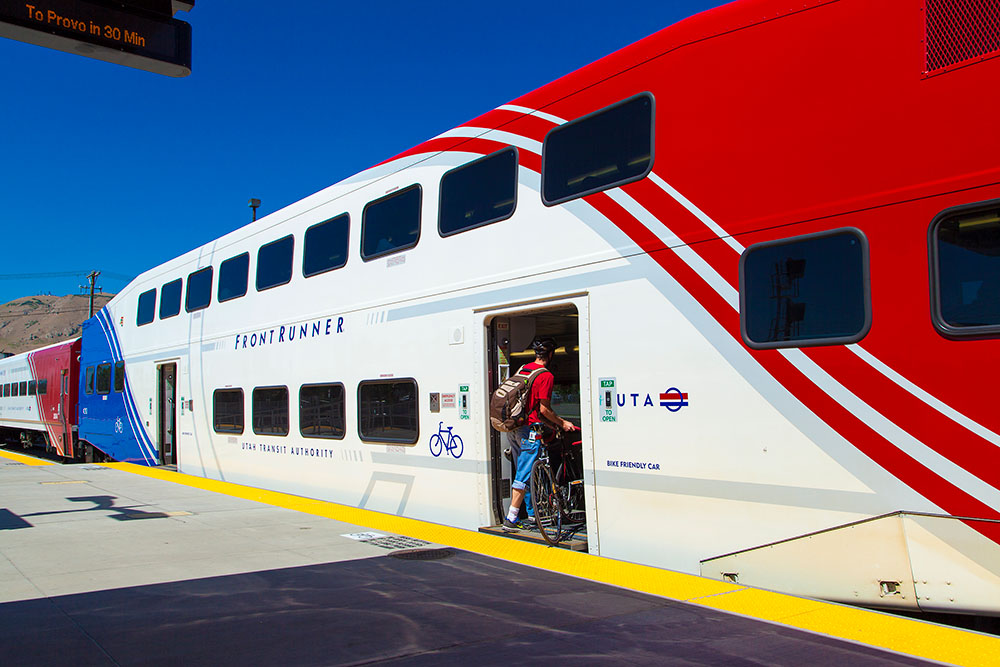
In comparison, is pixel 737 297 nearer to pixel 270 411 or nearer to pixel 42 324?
pixel 270 411

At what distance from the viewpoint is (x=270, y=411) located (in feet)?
33.8

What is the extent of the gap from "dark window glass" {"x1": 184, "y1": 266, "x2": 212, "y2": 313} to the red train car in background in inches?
283

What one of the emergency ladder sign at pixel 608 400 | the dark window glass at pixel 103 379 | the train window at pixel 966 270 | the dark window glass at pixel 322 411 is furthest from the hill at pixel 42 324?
the train window at pixel 966 270

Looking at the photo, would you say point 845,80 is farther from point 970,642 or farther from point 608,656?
point 608,656

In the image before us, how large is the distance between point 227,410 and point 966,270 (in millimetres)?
10324

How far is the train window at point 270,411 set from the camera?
10023 mm

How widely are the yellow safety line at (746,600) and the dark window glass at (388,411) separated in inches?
36.7

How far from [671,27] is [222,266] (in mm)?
8652

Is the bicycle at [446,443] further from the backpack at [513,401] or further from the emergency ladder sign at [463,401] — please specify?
the backpack at [513,401]

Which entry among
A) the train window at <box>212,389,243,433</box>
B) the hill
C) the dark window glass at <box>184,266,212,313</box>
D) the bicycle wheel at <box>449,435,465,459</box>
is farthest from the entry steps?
the hill

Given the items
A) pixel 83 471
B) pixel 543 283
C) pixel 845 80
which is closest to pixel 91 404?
pixel 83 471

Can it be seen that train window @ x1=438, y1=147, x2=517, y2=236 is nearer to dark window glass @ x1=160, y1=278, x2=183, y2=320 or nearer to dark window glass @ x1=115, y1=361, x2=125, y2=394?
dark window glass @ x1=160, y1=278, x2=183, y2=320

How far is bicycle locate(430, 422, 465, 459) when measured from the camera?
700 centimetres

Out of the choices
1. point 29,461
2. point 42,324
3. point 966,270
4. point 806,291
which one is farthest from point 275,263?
point 42,324
